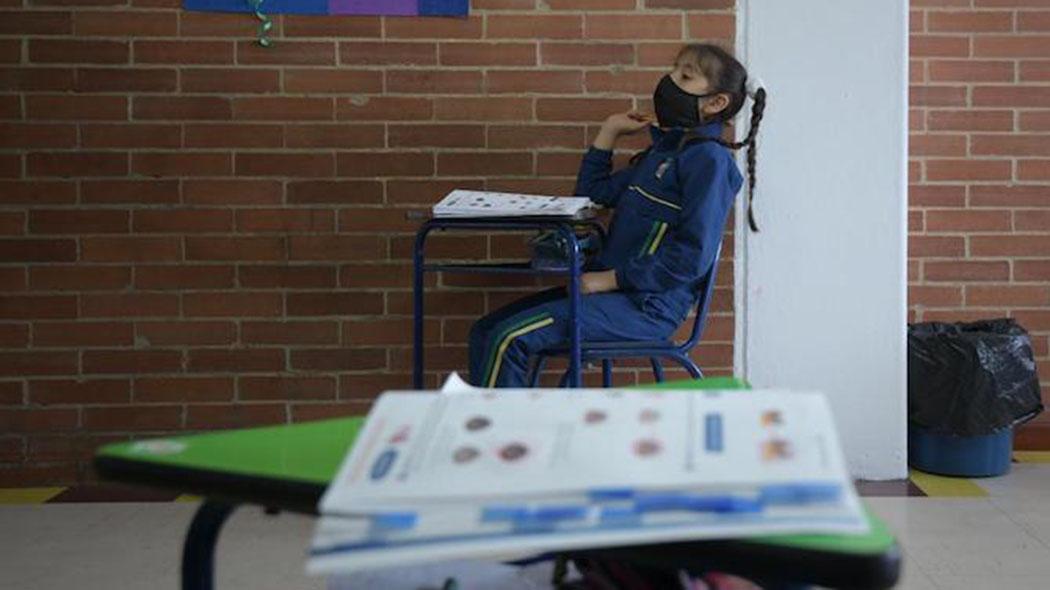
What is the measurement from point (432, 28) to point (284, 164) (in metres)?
0.57

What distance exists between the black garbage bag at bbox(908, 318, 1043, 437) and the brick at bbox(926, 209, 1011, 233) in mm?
435

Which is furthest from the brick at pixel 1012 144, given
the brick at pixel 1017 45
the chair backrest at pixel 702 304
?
the chair backrest at pixel 702 304

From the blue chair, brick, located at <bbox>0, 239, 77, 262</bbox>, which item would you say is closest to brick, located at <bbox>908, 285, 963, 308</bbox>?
the blue chair

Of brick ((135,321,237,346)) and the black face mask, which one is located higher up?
the black face mask

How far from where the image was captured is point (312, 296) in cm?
333

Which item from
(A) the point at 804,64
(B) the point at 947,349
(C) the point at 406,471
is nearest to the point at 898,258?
(B) the point at 947,349

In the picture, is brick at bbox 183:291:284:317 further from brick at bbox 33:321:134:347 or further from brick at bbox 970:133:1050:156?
brick at bbox 970:133:1050:156

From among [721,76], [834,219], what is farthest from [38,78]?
[834,219]

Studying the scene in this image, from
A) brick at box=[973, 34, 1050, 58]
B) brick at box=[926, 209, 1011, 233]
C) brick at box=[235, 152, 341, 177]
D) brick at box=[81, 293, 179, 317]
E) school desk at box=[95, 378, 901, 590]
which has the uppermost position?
brick at box=[973, 34, 1050, 58]

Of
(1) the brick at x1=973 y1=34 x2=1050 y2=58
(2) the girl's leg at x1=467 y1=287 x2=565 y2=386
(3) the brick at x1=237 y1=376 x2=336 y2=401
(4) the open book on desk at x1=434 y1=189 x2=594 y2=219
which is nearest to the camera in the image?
(4) the open book on desk at x1=434 y1=189 x2=594 y2=219

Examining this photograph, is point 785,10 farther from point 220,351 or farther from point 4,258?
point 4,258

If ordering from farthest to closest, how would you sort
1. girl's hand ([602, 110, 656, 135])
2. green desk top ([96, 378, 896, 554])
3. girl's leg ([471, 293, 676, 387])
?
girl's hand ([602, 110, 656, 135]), girl's leg ([471, 293, 676, 387]), green desk top ([96, 378, 896, 554])

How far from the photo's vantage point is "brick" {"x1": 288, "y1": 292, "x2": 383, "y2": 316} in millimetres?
3326

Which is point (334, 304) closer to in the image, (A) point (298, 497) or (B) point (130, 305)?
(B) point (130, 305)
